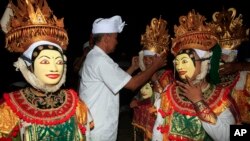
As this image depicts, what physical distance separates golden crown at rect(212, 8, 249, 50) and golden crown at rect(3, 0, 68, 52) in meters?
3.38

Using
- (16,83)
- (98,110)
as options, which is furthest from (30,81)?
(16,83)

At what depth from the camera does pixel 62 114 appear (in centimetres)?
315

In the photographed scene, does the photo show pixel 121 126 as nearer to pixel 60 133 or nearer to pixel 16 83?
pixel 16 83

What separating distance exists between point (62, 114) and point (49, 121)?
5.5 inches

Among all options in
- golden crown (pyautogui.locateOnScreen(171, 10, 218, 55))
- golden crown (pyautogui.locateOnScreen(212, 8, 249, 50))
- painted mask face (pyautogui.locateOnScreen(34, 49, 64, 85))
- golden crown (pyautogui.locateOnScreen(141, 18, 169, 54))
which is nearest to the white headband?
golden crown (pyautogui.locateOnScreen(171, 10, 218, 55))

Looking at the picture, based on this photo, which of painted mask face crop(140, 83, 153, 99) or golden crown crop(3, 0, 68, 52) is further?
painted mask face crop(140, 83, 153, 99)

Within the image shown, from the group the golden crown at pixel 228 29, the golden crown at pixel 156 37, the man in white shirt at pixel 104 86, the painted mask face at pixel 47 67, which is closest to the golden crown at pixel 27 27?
A: the painted mask face at pixel 47 67

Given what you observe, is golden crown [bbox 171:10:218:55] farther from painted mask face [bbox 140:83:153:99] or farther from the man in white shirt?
painted mask face [bbox 140:83:153:99]

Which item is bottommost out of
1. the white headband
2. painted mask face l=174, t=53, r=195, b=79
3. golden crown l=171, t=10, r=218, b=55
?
painted mask face l=174, t=53, r=195, b=79

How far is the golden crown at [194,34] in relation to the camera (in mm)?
3631

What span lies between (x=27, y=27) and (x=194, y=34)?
1.74 meters

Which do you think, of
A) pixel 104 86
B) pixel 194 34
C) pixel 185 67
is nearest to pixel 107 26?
pixel 104 86

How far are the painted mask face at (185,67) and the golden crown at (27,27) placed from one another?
126cm

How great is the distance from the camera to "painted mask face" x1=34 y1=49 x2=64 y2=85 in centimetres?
301
